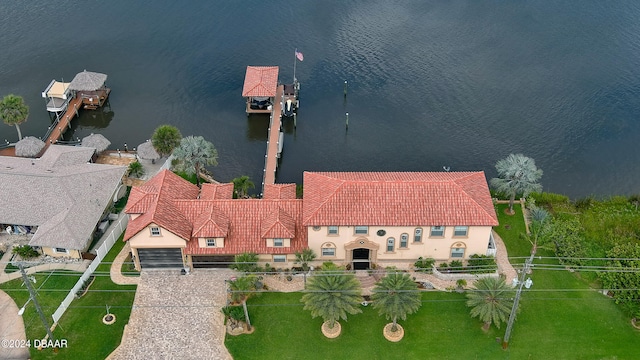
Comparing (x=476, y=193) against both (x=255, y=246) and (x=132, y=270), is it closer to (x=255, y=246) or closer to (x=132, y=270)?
(x=255, y=246)

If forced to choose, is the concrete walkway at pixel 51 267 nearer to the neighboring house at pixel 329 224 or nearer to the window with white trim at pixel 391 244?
the neighboring house at pixel 329 224

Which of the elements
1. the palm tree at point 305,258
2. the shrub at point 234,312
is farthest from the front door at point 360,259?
the shrub at point 234,312

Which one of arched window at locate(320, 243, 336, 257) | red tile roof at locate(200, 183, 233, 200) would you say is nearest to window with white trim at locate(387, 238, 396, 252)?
arched window at locate(320, 243, 336, 257)

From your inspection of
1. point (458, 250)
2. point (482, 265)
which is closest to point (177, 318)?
point (458, 250)

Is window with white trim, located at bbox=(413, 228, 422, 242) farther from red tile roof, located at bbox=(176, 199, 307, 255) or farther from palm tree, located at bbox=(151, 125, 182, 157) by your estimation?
palm tree, located at bbox=(151, 125, 182, 157)

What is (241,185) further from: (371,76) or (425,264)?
(371,76)

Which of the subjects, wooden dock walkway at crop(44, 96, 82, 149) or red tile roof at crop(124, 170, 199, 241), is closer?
red tile roof at crop(124, 170, 199, 241)
